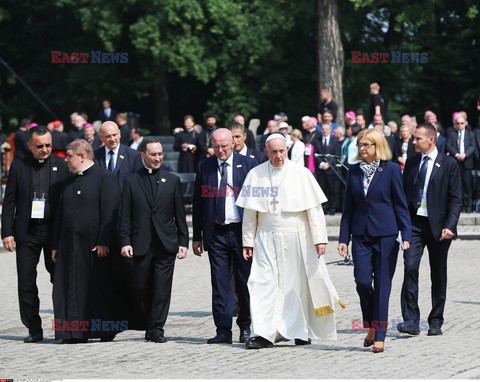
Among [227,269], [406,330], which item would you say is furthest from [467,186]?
[227,269]

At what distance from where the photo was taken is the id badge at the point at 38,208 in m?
14.1

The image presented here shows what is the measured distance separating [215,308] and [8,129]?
3298 cm

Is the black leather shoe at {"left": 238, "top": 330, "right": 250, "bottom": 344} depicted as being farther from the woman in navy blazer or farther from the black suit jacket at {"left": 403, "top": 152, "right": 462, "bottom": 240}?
the black suit jacket at {"left": 403, "top": 152, "right": 462, "bottom": 240}

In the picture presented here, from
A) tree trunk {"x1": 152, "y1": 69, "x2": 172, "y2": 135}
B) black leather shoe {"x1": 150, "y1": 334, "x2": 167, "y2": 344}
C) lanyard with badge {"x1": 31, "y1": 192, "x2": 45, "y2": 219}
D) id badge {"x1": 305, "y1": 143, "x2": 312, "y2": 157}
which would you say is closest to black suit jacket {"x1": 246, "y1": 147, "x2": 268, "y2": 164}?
lanyard with badge {"x1": 31, "y1": 192, "x2": 45, "y2": 219}

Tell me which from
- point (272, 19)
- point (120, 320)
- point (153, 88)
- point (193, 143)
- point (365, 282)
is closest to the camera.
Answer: point (365, 282)

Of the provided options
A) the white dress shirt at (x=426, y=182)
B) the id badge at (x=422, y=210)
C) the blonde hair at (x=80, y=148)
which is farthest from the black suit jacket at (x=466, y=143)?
the blonde hair at (x=80, y=148)

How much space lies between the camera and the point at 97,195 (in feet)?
46.2

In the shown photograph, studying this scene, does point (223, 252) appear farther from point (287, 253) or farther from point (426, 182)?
point (426, 182)

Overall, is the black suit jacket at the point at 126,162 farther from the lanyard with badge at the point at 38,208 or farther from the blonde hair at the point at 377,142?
the blonde hair at the point at 377,142

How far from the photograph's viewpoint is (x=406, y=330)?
13.7 metres

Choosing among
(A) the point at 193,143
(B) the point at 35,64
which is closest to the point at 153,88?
(B) the point at 35,64

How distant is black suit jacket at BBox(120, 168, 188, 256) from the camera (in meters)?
13.8

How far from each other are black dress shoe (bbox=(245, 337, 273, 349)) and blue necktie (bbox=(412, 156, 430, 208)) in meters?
2.02

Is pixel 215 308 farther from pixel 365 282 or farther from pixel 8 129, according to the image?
pixel 8 129
